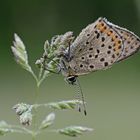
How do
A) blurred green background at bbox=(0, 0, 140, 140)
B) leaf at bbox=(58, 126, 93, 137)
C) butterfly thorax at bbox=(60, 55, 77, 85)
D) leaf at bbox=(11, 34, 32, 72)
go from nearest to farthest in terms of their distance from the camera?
leaf at bbox=(58, 126, 93, 137) < leaf at bbox=(11, 34, 32, 72) < butterfly thorax at bbox=(60, 55, 77, 85) < blurred green background at bbox=(0, 0, 140, 140)

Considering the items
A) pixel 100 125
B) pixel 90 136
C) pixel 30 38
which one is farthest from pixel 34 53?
pixel 90 136

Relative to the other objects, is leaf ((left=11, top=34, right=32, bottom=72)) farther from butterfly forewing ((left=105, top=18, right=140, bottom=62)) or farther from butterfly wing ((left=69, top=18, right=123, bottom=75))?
butterfly forewing ((left=105, top=18, right=140, bottom=62))

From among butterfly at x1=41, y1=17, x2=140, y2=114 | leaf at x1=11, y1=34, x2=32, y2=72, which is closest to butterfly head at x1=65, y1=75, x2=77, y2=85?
butterfly at x1=41, y1=17, x2=140, y2=114

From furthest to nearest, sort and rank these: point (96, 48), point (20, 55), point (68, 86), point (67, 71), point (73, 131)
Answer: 1. point (68, 86)
2. point (96, 48)
3. point (67, 71)
4. point (20, 55)
5. point (73, 131)

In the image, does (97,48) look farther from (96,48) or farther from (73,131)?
(73,131)

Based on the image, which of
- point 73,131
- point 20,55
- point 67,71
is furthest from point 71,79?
point 73,131

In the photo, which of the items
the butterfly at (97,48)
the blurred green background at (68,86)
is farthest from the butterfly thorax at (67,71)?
the blurred green background at (68,86)
